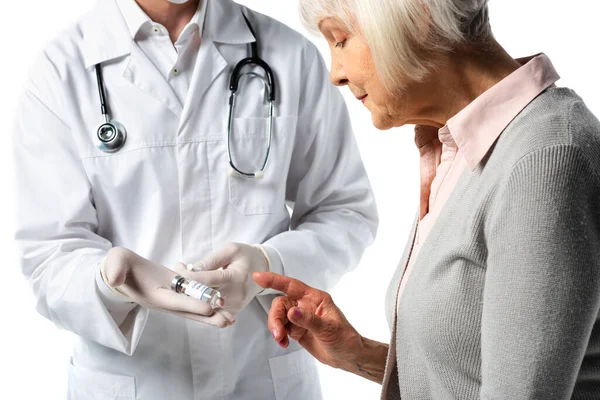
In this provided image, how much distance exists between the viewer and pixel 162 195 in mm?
1666

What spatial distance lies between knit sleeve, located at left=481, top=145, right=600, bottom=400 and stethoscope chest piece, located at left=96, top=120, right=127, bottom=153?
92 cm

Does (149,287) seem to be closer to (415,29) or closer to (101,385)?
(101,385)

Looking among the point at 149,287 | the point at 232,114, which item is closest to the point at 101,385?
the point at 149,287

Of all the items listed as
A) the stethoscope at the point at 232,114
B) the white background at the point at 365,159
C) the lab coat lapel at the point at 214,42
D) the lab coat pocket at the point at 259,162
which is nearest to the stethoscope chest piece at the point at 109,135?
the stethoscope at the point at 232,114

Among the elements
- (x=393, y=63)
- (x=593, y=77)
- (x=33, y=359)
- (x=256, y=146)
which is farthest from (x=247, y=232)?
(x=593, y=77)

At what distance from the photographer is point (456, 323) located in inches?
42.2

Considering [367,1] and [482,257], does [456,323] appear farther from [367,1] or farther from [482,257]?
[367,1]

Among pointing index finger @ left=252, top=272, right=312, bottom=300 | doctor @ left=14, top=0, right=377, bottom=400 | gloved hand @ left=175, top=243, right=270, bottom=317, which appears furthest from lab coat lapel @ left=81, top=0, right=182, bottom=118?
pointing index finger @ left=252, top=272, right=312, bottom=300

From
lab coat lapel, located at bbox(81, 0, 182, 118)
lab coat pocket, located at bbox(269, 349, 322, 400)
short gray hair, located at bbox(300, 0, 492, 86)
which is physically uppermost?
short gray hair, located at bbox(300, 0, 492, 86)

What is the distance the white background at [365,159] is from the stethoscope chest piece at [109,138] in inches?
34.7

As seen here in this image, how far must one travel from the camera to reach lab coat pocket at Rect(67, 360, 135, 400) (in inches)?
66.1

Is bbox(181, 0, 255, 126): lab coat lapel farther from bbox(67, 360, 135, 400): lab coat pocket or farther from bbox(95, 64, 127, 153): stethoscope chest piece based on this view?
bbox(67, 360, 135, 400): lab coat pocket

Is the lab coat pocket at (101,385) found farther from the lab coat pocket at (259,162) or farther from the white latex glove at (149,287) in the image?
the lab coat pocket at (259,162)

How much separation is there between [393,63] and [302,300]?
19.5 inches
